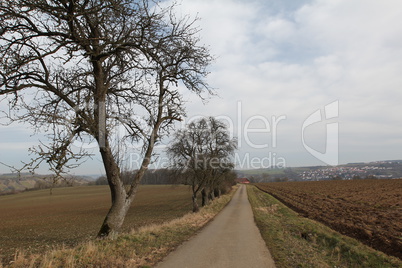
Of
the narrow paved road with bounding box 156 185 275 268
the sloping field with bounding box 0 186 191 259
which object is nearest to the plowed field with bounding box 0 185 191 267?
the sloping field with bounding box 0 186 191 259

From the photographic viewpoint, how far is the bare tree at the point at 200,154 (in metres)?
27.2

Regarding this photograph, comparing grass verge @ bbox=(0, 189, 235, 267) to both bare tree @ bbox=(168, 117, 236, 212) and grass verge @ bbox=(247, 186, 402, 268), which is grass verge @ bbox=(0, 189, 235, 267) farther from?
bare tree @ bbox=(168, 117, 236, 212)

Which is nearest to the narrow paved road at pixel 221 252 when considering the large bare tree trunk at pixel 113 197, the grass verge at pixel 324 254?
the grass verge at pixel 324 254

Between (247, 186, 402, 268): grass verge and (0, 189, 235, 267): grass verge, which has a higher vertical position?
(0, 189, 235, 267): grass verge

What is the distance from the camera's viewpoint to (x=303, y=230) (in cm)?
1359

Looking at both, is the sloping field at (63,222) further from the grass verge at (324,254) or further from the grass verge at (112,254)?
the grass verge at (324,254)

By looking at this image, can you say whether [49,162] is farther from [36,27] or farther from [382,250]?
[382,250]

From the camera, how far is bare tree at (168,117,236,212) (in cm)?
2719

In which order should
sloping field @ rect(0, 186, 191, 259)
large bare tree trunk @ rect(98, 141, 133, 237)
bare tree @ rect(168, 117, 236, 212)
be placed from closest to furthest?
1. large bare tree trunk @ rect(98, 141, 133, 237)
2. sloping field @ rect(0, 186, 191, 259)
3. bare tree @ rect(168, 117, 236, 212)

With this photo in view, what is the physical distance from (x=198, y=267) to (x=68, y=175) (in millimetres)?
4191

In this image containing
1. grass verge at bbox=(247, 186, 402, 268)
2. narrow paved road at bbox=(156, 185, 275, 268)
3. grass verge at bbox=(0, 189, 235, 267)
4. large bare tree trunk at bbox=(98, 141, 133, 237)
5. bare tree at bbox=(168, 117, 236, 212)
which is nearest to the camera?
grass verge at bbox=(0, 189, 235, 267)

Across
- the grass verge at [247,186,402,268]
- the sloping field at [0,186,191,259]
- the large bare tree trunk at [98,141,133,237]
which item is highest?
the large bare tree trunk at [98,141,133,237]

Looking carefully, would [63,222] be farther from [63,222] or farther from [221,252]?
[221,252]

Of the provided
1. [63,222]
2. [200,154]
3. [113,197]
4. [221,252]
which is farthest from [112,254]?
[63,222]
